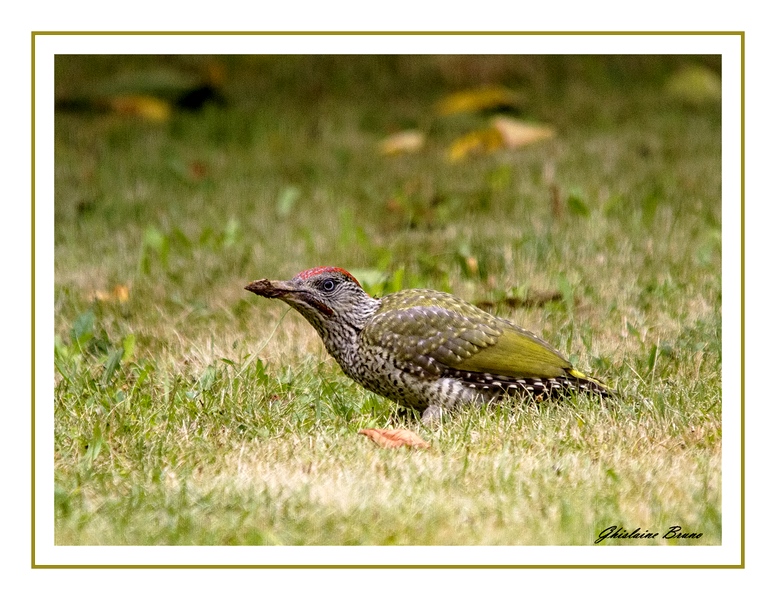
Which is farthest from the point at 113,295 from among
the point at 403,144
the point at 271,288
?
the point at 403,144

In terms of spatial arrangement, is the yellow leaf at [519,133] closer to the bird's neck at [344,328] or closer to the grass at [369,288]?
the grass at [369,288]

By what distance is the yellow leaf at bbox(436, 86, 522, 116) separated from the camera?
435 inches

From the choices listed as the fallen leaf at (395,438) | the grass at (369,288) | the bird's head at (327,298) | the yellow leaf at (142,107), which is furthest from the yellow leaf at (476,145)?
the fallen leaf at (395,438)

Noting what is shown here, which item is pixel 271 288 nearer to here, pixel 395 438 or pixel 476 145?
pixel 395 438

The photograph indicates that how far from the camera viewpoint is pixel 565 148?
32.4 feet

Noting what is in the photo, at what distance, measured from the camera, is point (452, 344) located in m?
5.29

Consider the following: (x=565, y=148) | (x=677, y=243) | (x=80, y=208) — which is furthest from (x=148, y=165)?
(x=677, y=243)

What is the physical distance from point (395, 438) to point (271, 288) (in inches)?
36.5

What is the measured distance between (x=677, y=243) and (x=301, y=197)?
3.16 meters

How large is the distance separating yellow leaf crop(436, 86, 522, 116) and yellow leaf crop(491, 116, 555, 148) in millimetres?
667

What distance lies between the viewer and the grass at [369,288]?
4324mm

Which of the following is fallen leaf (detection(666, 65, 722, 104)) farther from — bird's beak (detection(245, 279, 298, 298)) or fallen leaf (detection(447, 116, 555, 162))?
bird's beak (detection(245, 279, 298, 298))

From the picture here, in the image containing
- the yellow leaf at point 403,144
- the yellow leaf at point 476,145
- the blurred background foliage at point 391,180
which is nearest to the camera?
the blurred background foliage at point 391,180
